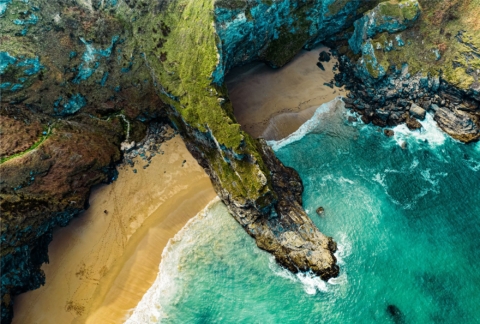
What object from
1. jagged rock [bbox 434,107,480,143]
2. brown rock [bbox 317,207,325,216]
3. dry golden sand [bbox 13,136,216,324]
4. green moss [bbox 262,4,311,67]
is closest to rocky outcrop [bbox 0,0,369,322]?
green moss [bbox 262,4,311,67]

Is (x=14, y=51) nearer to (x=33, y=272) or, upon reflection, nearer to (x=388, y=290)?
(x=33, y=272)

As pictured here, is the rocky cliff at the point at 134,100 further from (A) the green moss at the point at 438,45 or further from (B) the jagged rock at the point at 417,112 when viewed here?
(B) the jagged rock at the point at 417,112

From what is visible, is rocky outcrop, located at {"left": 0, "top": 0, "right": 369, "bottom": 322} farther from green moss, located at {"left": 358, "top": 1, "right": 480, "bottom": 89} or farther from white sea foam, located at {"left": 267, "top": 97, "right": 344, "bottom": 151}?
green moss, located at {"left": 358, "top": 1, "right": 480, "bottom": 89}

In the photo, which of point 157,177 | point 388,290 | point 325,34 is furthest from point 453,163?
point 157,177

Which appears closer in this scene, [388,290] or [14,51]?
[388,290]

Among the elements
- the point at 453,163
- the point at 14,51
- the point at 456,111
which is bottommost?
the point at 453,163

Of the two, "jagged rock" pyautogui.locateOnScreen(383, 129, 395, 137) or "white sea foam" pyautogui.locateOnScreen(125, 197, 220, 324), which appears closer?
"white sea foam" pyautogui.locateOnScreen(125, 197, 220, 324)

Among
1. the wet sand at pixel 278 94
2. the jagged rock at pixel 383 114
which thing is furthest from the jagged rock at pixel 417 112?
the wet sand at pixel 278 94
